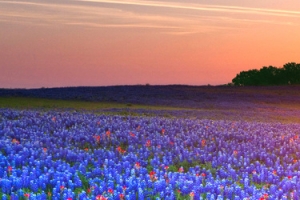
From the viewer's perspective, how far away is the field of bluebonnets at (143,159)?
338 inches

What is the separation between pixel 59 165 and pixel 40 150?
6.41 ft

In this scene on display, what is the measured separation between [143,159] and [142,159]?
1.5 inches

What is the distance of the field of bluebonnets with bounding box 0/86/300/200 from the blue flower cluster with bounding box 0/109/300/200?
2 centimetres

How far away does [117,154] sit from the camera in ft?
39.0

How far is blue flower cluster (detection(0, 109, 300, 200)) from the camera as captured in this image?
28.1ft

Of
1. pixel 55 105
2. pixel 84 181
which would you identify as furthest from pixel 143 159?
pixel 55 105

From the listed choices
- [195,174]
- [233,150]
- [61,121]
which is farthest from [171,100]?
[195,174]

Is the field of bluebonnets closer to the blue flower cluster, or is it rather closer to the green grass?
the blue flower cluster

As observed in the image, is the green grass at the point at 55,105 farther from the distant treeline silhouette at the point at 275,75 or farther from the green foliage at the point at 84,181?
the distant treeline silhouette at the point at 275,75

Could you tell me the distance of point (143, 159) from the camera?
11.5 m

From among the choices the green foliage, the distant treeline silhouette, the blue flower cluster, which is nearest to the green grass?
the blue flower cluster

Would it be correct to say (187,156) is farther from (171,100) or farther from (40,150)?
(171,100)

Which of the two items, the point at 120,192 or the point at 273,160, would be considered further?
the point at 273,160

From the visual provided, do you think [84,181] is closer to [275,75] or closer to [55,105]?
[55,105]
